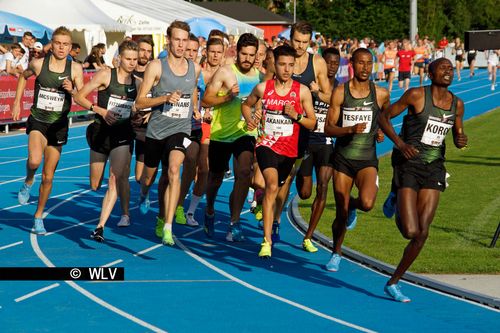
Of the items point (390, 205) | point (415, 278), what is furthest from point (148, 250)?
point (415, 278)

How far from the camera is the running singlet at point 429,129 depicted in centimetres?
980

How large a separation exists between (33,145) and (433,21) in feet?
217

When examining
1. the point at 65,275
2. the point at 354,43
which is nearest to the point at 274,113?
the point at 65,275

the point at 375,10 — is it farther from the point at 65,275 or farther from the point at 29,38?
the point at 65,275

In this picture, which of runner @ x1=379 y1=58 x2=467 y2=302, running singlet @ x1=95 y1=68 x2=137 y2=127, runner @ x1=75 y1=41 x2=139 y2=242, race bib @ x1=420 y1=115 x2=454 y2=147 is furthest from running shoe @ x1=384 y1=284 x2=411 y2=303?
running singlet @ x1=95 y1=68 x2=137 y2=127

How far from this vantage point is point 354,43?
51812mm

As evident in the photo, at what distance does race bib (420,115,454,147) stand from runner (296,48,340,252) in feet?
8.42

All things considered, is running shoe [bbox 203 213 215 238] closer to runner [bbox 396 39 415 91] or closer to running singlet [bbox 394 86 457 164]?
running singlet [bbox 394 86 457 164]

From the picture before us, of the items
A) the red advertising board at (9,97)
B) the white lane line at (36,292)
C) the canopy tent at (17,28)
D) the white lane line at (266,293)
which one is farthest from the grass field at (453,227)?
the canopy tent at (17,28)

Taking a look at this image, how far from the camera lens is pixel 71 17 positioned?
36375 mm

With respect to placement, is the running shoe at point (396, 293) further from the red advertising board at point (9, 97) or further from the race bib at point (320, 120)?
the red advertising board at point (9, 97)

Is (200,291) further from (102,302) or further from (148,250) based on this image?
(148,250)

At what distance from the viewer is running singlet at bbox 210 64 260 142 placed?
42.1ft

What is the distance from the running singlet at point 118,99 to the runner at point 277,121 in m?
1.75
